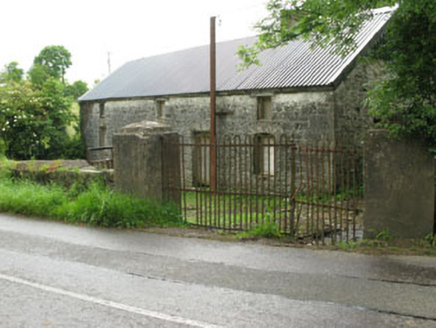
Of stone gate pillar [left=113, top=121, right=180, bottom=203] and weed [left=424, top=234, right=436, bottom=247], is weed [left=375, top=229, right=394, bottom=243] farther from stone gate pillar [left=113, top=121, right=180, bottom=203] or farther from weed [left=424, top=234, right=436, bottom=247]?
stone gate pillar [left=113, top=121, right=180, bottom=203]

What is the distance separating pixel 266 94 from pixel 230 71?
337cm

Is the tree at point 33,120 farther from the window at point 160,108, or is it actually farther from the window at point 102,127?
the window at point 160,108

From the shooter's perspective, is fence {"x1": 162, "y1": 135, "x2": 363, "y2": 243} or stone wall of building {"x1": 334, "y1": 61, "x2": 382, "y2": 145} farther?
stone wall of building {"x1": 334, "y1": 61, "x2": 382, "y2": 145}

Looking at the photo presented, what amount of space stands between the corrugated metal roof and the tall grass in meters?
5.95

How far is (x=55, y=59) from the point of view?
5703cm

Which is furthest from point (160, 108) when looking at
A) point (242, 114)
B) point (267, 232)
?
point (267, 232)

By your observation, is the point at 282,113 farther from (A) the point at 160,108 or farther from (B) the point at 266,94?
(A) the point at 160,108

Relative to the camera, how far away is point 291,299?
5.21 meters

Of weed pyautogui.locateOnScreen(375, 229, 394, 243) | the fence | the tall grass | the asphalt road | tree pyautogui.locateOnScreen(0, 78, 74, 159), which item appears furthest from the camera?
tree pyautogui.locateOnScreen(0, 78, 74, 159)

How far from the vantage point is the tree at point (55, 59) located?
5644 cm

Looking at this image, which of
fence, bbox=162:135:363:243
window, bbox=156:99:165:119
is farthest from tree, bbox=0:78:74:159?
fence, bbox=162:135:363:243

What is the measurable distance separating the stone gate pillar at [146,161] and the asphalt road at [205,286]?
1.90 m

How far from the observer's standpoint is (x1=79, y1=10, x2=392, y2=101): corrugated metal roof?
53.2 ft

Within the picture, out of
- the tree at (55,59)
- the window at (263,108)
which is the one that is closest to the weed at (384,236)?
the window at (263,108)
